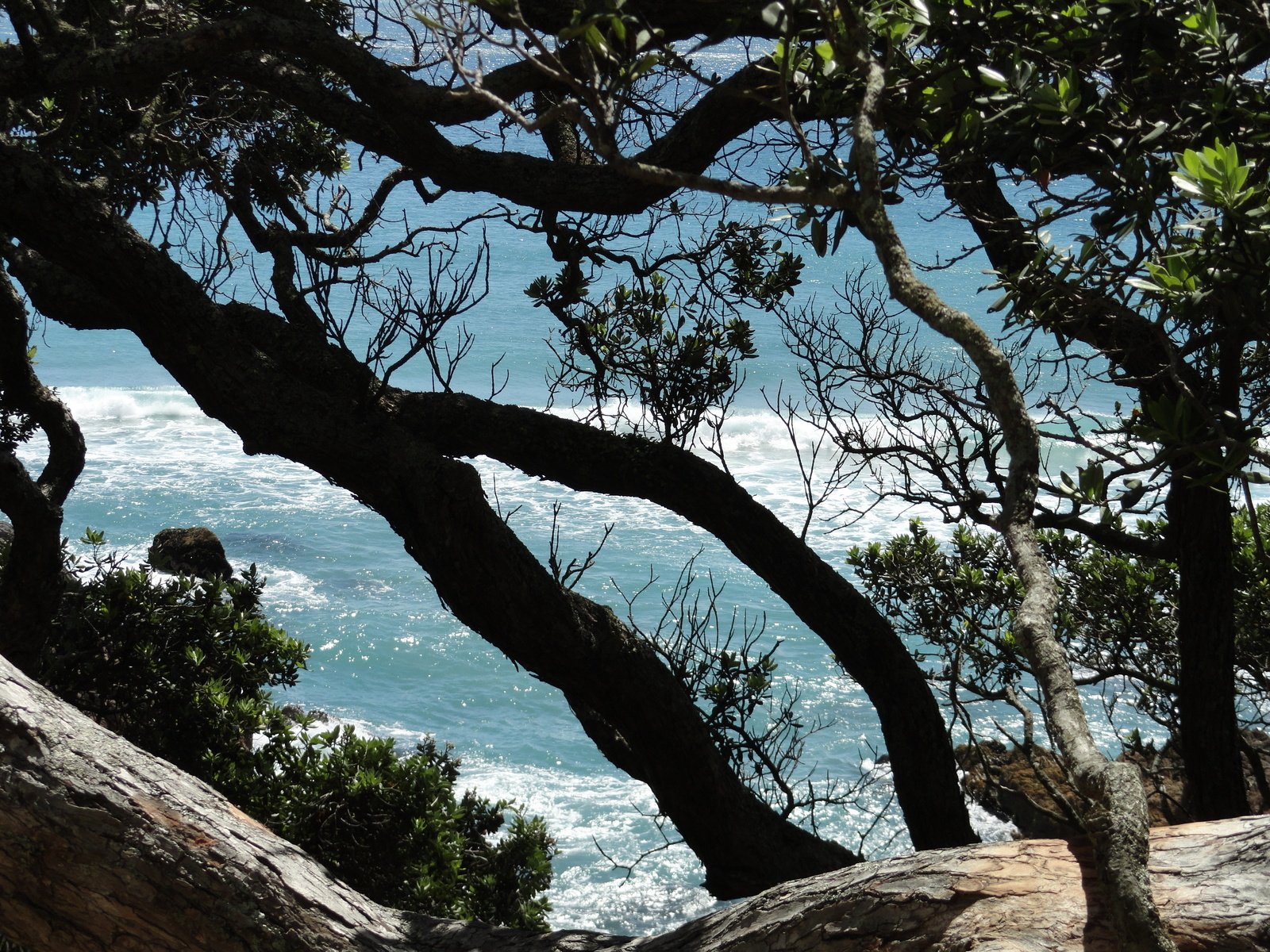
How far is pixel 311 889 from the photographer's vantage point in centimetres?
232

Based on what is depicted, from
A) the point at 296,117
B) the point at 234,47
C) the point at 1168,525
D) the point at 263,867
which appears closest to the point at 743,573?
the point at 296,117

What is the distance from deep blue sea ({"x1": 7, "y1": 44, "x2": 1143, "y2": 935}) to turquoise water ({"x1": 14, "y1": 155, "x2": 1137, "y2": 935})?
0.03 meters

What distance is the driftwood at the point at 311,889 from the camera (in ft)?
6.02

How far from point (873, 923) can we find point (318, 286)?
3.69m

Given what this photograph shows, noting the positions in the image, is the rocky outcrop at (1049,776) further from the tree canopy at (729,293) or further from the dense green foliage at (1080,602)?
the tree canopy at (729,293)

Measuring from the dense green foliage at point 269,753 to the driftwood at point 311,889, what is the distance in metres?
2.22

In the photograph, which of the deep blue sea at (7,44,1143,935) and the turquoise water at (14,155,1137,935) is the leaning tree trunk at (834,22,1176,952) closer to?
the deep blue sea at (7,44,1143,935)

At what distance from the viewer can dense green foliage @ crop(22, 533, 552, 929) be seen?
467 cm

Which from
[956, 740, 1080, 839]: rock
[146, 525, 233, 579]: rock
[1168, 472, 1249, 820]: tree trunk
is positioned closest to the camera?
[1168, 472, 1249, 820]: tree trunk

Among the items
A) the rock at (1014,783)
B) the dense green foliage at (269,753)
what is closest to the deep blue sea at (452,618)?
the rock at (1014,783)

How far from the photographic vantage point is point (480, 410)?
15.1 feet

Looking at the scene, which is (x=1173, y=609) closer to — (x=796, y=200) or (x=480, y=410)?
(x=480, y=410)

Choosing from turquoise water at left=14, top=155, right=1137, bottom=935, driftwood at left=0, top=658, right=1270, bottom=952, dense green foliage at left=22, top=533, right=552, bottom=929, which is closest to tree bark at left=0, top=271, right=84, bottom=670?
dense green foliage at left=22, top=533, right=552, bottom=929

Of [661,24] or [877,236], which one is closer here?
[877,236]
